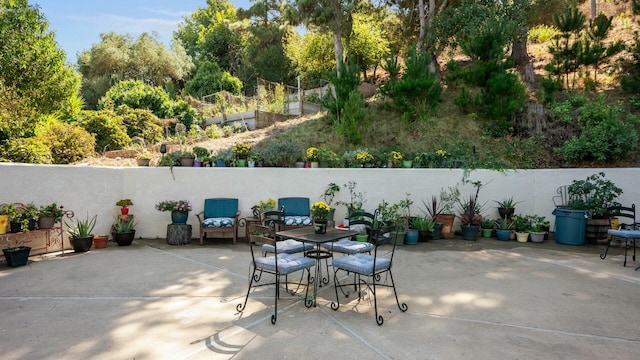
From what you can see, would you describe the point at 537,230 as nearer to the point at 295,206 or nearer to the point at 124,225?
the point at 295,206

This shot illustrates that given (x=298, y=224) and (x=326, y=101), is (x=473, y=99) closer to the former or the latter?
(x=326, y=101)

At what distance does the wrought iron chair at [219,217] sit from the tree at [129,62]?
17583mm

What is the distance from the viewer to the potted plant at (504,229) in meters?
6.97

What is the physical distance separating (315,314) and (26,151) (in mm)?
6466

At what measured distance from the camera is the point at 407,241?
258 inches

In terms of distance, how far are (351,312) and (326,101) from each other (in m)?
8.05

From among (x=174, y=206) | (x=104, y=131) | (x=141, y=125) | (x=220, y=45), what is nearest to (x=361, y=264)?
(x=174, y=206)

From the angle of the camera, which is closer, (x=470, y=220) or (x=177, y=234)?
(x=177, y=234)

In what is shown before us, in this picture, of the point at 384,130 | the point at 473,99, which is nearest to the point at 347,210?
the point at 384,130

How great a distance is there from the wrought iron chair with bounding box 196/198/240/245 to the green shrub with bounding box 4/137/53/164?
10.4ft

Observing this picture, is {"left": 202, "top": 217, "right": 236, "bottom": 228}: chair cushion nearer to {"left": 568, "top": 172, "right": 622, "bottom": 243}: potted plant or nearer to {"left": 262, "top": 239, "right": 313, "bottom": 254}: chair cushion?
{"left": 262, "top": 239, "right": 313, "bottom": 254}: chair cushion

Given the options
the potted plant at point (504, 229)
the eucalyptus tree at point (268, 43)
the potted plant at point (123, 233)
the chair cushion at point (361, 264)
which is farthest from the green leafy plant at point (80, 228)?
the eucalyptus tree at point (268, 43)

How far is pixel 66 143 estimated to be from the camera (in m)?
7.53

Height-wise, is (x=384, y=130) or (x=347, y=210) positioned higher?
(x=384, y=130)
